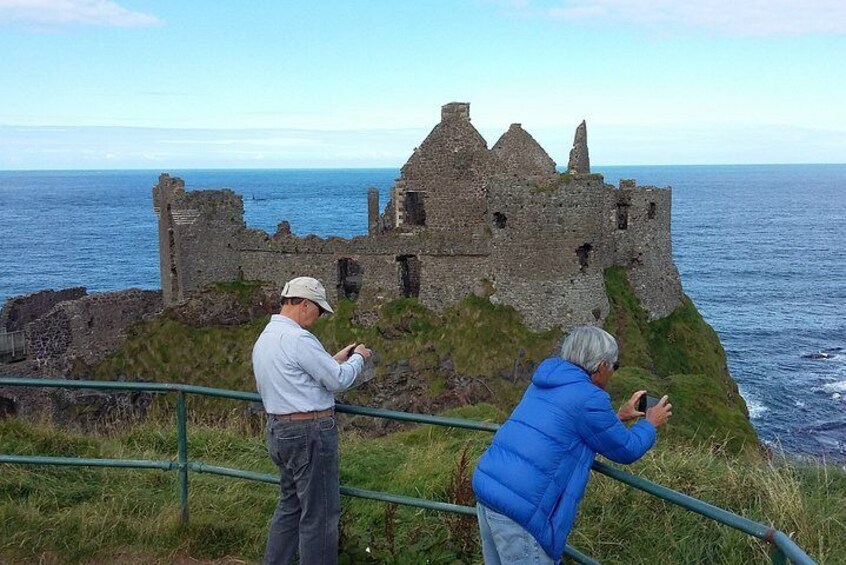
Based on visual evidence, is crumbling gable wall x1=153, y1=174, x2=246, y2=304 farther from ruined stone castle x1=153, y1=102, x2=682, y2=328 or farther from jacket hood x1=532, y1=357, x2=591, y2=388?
jacket hood x1=532, y1=357, x2=591, y2=388

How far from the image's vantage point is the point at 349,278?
1280 inches

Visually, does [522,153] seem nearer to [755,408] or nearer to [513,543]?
[755,408]

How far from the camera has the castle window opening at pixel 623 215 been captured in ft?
101

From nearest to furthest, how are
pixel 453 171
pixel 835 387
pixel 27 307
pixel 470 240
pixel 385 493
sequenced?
pixel 385 493
pixel 470 240
pixel 453 171
pixel 27 307
pixel 835 387

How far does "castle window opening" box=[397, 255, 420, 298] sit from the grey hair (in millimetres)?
25012

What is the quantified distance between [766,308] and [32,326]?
6765 centimetres

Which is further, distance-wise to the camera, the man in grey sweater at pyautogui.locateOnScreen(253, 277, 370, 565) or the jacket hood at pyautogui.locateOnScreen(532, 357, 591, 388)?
the man in grey sweater at pyautogui.locateOnScreen(253, 277, 370, 565)

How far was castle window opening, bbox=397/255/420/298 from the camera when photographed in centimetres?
3133

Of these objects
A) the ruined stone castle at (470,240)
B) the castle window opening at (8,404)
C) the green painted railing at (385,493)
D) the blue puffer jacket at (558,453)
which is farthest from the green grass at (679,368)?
the castle window opening at (8,404)

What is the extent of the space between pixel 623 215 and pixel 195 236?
1672cm

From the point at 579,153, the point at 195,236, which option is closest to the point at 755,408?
the point at 579,153

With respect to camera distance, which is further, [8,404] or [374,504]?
[8,404]

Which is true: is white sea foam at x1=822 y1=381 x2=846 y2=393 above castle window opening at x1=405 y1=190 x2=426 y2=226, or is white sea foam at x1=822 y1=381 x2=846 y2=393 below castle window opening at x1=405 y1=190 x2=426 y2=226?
below

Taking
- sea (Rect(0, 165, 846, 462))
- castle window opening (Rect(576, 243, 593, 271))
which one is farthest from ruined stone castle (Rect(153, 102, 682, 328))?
sea (Rect(0, 165, 846, 462))
